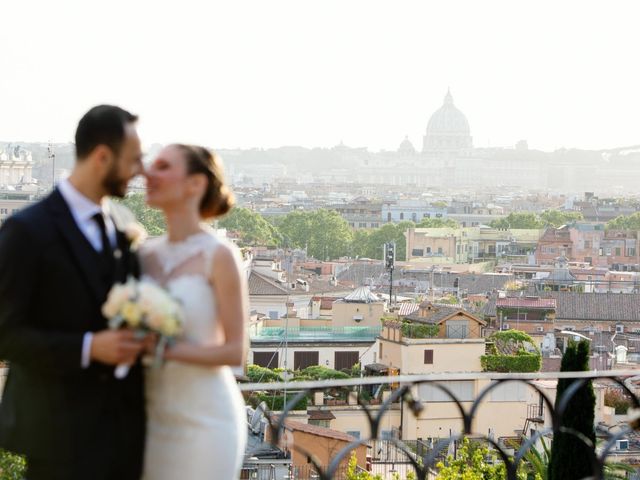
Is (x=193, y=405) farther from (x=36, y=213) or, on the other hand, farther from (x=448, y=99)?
(x=448, y=99)

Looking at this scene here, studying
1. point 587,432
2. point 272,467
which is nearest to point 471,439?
point 272,467

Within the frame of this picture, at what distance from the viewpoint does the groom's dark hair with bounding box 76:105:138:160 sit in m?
2.43

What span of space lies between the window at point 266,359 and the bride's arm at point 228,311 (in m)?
20.7

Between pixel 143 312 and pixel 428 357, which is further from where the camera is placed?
pixel 428 357

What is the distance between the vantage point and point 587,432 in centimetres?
570

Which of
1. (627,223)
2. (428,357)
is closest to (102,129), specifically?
(428,357)

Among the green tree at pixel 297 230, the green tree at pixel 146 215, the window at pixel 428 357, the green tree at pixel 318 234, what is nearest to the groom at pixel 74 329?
the window at pixel 428 357

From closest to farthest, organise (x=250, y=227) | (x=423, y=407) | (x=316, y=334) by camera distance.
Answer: (x=423, y=407), (x=316, y=334), (x=250, y=227)

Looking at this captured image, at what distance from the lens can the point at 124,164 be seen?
2.45 metres

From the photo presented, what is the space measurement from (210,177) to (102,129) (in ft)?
0.68

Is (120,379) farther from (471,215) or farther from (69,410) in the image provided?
(471,215)

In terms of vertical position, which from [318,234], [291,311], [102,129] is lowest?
[318,234]

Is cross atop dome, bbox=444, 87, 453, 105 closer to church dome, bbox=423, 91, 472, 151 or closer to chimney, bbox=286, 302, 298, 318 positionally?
church dome, bbox=423, 91, 472, 151

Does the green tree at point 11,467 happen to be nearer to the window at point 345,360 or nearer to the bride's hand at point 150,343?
the bride's hand at point 150,343
